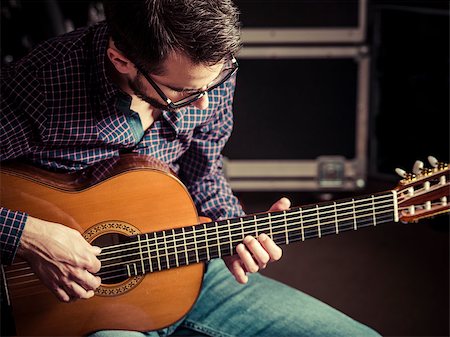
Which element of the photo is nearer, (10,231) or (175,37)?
(175,37)

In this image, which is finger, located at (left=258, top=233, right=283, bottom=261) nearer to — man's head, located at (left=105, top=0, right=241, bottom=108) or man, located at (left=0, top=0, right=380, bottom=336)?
man, located at (left=0, top=0, right=380, bottom=336)

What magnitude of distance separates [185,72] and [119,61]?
0.51 ft

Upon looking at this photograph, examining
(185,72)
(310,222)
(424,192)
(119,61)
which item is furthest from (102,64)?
(424,192)

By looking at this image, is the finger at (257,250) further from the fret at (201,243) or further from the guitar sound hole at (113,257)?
the guitar sound hole at (113,257)

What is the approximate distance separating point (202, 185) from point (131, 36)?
51 centimetres

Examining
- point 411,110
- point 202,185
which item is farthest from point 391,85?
point 202,185

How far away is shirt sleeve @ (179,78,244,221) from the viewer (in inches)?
64.2

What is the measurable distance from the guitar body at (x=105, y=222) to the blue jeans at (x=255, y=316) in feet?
0.18

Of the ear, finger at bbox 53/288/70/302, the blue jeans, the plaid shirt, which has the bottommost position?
the blue jeans

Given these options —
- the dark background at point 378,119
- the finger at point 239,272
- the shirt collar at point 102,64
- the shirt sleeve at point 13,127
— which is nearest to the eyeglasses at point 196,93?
the shirt collar at point 102,64

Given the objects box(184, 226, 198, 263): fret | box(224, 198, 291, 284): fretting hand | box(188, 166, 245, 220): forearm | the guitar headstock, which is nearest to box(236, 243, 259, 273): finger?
box(224, 198, 291, 284): fretting hand

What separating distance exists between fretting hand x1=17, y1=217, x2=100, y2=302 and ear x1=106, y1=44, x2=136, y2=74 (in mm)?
358

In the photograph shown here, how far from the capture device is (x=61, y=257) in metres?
1.36

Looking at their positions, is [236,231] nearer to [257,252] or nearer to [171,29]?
[257,252]
